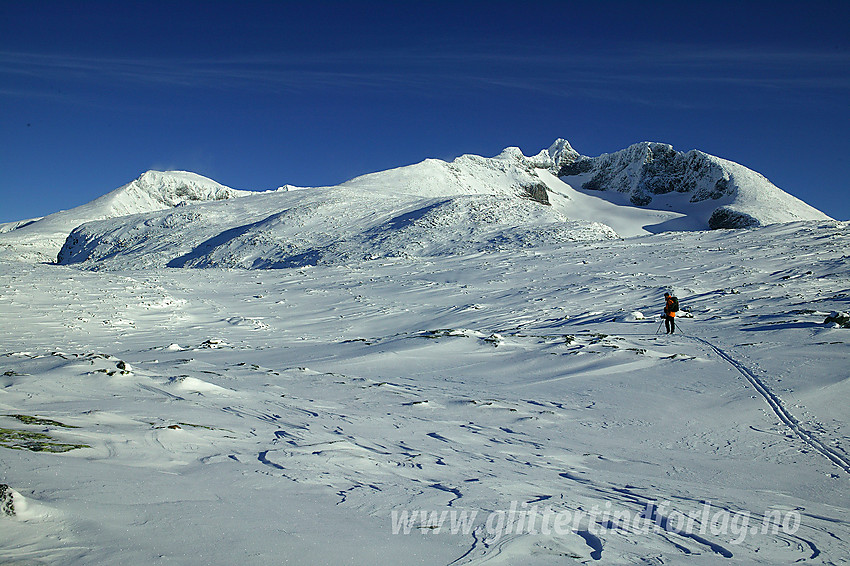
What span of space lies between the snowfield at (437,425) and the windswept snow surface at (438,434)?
1.3 inches

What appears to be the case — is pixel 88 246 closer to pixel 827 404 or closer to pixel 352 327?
pixel 352 327

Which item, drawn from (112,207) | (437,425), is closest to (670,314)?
(437,425)

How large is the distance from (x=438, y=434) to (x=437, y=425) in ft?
1.41

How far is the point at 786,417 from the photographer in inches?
287

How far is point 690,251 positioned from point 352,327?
69.6ft

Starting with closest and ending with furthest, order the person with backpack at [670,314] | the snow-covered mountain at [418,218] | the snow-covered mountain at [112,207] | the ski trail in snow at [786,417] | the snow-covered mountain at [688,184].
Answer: the ski trail in snow at [786,417], the person with backpack at [670,314], the snow-covered mountain at [418,218], the snow-covered mountain at [688,184], the snow-covered mountain at [112,207]

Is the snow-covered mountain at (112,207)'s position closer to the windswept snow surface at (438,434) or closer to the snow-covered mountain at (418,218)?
the snow-covered mountain at (418,218)

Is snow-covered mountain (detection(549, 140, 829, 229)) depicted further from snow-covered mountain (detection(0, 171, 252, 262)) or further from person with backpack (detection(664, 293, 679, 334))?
snow-covered mountain (detection(0, 171, 252, 262))

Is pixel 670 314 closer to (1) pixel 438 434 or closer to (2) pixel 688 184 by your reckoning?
(1) pixel 438 434

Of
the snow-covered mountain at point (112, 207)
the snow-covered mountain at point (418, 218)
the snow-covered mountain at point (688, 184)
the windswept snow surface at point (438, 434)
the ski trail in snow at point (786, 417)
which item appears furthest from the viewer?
the snow-covered mountain at point (112, 207)

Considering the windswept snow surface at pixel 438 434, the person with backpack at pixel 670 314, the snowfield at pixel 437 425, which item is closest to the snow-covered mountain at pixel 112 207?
the snowfield at pixel 437 425

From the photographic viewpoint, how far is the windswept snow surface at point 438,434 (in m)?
3.50

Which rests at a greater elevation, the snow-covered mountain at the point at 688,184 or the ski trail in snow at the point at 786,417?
the snow-covered mountain at the point at 688,184

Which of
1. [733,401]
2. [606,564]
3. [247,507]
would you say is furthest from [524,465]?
[733,401]
